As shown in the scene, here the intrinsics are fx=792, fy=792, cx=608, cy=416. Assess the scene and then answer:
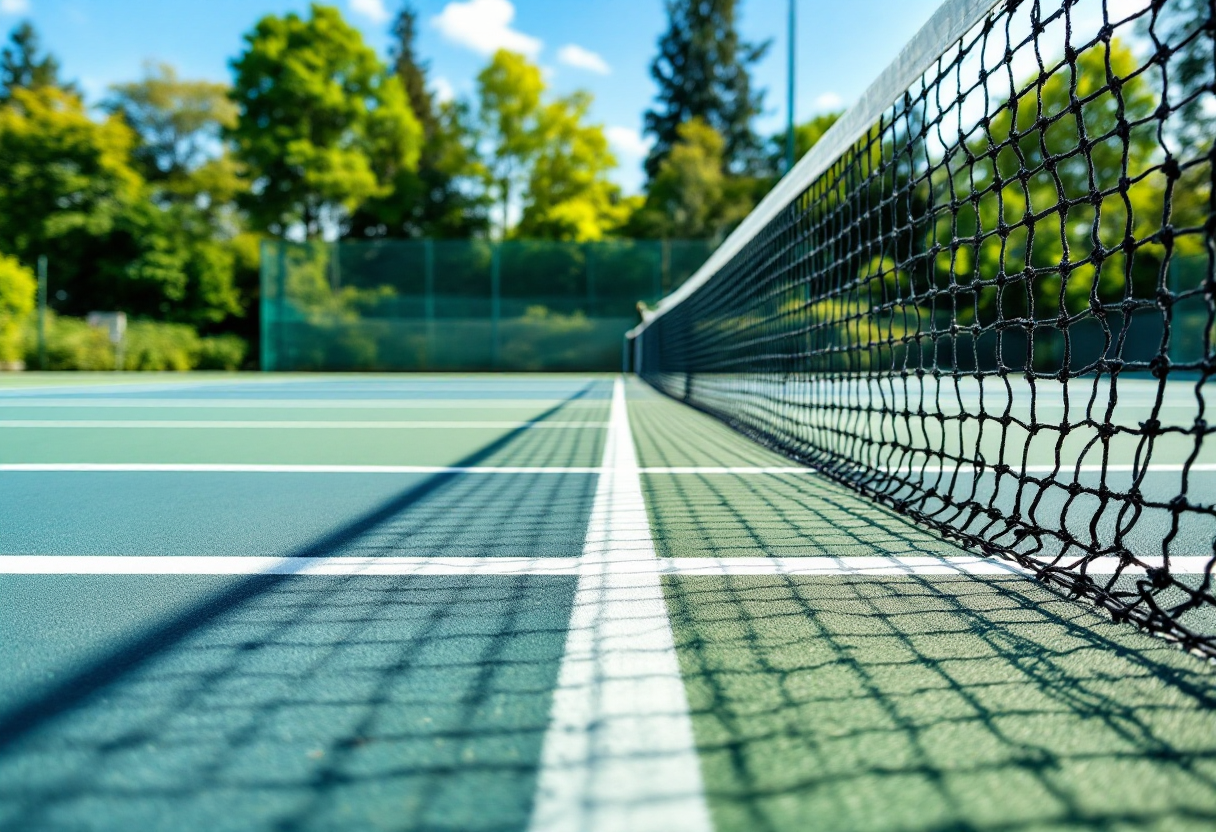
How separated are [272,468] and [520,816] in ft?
9.29

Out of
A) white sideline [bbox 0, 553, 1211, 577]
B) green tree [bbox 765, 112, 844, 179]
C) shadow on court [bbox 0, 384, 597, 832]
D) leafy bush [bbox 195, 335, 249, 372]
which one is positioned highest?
green tree [bbox 765, 112, 844, 179]

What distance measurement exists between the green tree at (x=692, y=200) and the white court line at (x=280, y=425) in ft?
91.5

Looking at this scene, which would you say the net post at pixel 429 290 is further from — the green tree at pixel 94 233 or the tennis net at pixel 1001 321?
the tennis net at pixel 1001 321

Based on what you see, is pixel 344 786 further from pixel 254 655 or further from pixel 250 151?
pixel 250 151

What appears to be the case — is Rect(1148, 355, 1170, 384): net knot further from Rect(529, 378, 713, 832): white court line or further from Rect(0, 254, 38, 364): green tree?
Rect(0, 254, 38, 364): green tree

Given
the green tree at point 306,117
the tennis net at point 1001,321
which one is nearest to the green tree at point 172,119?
the green tree at point 306,117

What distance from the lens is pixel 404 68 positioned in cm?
4391

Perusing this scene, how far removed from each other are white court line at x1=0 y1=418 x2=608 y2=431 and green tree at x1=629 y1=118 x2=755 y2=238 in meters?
27.9

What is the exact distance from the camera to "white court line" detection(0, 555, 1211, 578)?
1699 mm

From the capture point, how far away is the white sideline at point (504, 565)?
170cm

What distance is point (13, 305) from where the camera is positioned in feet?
77.3

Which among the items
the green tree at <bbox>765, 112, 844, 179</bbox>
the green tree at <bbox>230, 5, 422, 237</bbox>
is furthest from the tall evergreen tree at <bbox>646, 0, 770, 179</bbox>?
the green tree at <bbox>230, 5, 422, 237</bbox>

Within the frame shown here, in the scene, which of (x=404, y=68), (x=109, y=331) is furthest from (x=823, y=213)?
(x=404, y=68)

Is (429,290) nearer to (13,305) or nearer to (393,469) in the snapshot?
(13,305)
